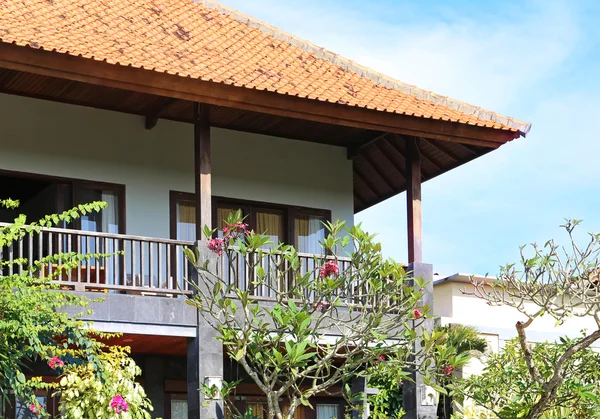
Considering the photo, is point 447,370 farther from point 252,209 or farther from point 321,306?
point 252,209

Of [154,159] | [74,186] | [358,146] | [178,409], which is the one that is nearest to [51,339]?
[74,186]

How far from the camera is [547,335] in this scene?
71.9 feet

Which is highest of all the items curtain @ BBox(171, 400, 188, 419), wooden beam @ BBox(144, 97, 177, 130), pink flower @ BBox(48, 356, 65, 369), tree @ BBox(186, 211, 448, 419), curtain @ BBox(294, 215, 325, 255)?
wooden beam @ BBox(144, 97, 177, 130)

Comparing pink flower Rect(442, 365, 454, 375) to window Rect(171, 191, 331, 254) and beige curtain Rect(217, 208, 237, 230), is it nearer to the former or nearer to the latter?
window Rect(171, 191, 331, 254)

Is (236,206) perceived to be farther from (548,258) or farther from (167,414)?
(548,258)

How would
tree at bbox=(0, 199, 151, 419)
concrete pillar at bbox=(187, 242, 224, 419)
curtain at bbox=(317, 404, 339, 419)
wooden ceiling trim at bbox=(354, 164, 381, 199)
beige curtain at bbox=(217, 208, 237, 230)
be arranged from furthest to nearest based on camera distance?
wooden ceiling trim at bbox=(354, 164, 381, 199), curtain at bbox=(317, 404, 339, 419), beige curtain at bbox=(217, 208, 237, 230), concrete pillar at bbox=(187, 242, 224, 419), tree at bbox=(0, 199, 151, 419)

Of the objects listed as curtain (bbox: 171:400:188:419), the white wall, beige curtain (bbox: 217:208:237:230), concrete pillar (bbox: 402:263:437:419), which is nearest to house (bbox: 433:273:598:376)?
the white wall

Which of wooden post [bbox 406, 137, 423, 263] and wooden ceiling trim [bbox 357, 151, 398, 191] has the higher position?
wooden ceiling trim [bbox 357, 151, 398, 191]

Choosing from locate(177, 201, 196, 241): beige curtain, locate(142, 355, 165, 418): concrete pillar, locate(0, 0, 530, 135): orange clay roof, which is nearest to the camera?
locate(0, 0, 530, 135): orange clay roof

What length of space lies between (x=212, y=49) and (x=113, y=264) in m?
3.14

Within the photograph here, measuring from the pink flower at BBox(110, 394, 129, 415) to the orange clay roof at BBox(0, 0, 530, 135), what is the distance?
365 centimetres

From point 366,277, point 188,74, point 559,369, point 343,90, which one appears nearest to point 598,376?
point 559,369

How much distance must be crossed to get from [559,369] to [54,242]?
690cm

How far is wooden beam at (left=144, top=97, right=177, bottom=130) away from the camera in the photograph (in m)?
14.7
